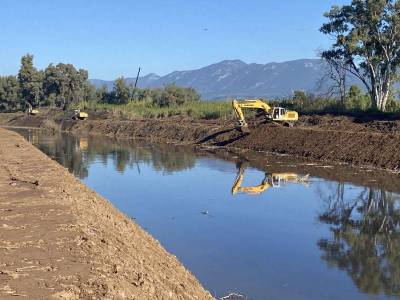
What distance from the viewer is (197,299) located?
7734 mm

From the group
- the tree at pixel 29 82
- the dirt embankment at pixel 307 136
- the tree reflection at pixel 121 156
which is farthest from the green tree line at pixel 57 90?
the tree reflection at pixel 121 156

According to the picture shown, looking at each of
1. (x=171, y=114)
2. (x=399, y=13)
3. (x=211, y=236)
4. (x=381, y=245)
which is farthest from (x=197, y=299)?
(x=171, y=114)

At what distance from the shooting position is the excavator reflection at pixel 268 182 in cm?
2050

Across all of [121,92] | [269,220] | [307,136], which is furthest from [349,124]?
[121,92]

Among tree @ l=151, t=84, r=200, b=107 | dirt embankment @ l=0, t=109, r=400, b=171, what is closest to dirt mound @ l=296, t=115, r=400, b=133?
dirt embankment @ l=0, t=109, r=400, b=171

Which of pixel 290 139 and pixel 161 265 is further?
pixel 290 139

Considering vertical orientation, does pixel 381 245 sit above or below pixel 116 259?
below

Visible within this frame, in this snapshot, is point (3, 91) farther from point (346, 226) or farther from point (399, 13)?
point (346, 226)

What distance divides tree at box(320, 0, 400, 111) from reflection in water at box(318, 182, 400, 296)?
16070 mm

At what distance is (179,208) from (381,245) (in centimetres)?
660

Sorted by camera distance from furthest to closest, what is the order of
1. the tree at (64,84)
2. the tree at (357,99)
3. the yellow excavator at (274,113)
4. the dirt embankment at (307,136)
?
the tree at (64,84) → the tree at (357,99) → the yellow excavator at (274,113) → the dirt embankment at (307,136)

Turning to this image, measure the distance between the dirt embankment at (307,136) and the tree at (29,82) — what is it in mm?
31703

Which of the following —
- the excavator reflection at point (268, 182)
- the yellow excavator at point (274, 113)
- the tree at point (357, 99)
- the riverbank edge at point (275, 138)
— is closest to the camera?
the excavator reflection at point (268, 182)

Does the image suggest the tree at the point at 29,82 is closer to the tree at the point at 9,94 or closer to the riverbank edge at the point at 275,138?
the tree at the point at 9,94
